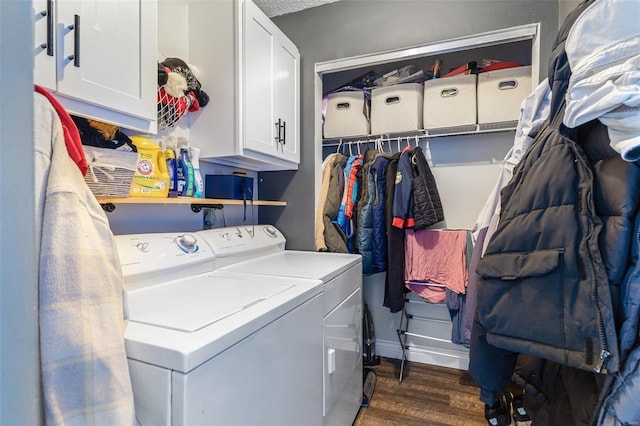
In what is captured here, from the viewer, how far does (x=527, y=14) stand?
1873 millimetres

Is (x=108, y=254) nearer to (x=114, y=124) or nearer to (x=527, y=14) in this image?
(x=114, y=124)

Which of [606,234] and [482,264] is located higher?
[606,234]

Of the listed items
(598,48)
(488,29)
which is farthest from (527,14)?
(598,48)

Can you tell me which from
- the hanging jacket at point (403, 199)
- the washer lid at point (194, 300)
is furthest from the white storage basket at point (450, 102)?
the washer lid at point (194, 300)

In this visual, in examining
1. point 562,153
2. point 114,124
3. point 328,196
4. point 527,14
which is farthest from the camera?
point 328,196

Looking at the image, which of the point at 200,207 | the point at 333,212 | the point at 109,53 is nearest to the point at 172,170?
the point at 200,207

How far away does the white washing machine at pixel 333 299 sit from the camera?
146 cm

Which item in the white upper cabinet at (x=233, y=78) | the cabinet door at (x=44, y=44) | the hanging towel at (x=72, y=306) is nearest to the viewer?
the hanging towel at (x=72, y=306)

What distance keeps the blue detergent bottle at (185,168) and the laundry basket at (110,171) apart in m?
0.35

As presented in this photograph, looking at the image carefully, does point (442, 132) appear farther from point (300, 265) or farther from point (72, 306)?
point (72, 306)

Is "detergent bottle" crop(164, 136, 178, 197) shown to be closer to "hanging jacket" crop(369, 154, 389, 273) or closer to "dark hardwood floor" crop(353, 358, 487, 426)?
"hanging jacket" crop(369, 154, 389, 273)

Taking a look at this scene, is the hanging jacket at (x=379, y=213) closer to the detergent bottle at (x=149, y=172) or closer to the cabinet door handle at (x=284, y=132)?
the cabinet door handle at (x=284, y=132)

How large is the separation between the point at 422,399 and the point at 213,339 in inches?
73.1

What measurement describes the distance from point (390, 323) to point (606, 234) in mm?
2081
